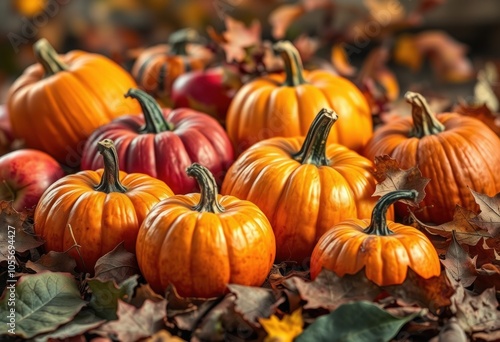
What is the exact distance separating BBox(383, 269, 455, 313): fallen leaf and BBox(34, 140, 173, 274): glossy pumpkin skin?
50cm

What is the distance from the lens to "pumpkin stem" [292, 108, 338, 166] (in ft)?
4.78

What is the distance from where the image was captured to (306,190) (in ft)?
4.73

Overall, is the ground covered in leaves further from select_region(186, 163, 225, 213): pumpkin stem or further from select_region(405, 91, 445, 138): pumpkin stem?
select_region(405, 91, 445, 138): pumpkin stem

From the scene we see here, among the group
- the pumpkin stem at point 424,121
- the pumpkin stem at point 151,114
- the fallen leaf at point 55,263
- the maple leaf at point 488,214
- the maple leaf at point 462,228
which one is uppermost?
the pumpkin stem at point 151,114

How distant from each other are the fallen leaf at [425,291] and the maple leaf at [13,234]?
71cm

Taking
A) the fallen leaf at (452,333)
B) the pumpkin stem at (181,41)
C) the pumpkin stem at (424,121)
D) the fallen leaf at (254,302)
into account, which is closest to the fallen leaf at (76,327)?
the fallen leaf at (254,302)

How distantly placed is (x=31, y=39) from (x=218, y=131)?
10.4 feet

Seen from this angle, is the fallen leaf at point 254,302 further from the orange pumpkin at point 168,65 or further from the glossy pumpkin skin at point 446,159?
the orange pumpkin at point 168,65

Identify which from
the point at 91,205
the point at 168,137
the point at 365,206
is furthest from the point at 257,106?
the point at 91,205

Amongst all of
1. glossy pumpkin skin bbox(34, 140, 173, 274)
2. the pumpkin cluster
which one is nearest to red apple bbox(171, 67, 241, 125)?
the pumpkin cluster

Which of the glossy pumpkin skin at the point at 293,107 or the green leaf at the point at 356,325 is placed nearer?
the green leaf at the point at 356,325

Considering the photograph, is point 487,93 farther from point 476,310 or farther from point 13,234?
point 13,234

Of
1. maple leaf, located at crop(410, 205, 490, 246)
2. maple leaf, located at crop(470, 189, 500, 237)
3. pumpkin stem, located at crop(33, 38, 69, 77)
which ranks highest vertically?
pumpkin stem, located at crop(33, 38, 69, 77)

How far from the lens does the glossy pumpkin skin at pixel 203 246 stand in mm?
1253
